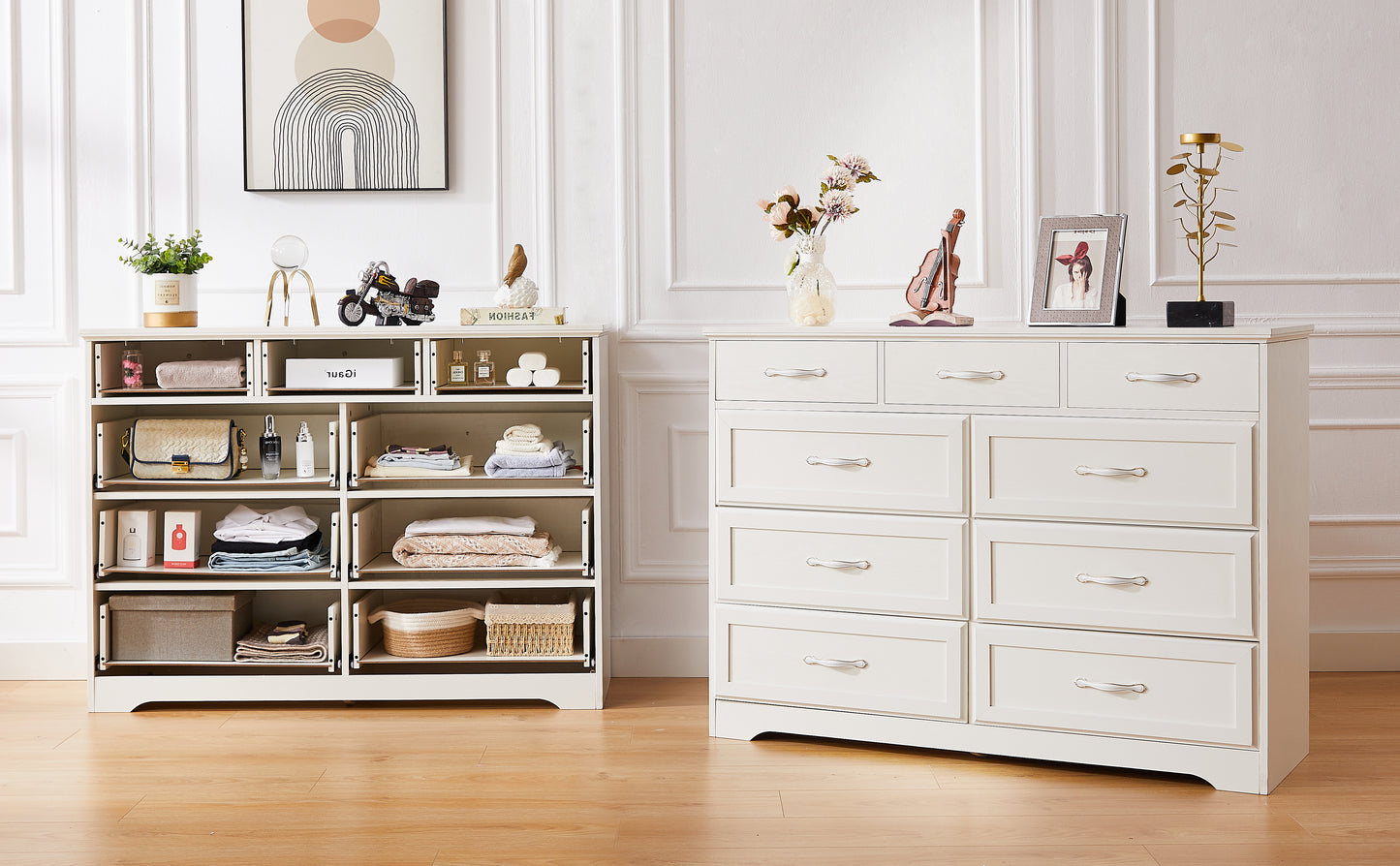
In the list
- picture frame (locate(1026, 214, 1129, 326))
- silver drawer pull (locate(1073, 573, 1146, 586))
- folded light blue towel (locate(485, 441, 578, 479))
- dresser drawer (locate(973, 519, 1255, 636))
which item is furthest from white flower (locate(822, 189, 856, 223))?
silver drawer pull (locate(1073, 573, 1146, 586))

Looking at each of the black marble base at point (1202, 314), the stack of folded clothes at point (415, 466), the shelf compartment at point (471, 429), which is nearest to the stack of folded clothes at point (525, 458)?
the stack of folded clothes at point (415, 466)

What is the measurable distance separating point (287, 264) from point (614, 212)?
3.21ft

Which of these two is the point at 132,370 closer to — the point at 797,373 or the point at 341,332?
the point at 341,332

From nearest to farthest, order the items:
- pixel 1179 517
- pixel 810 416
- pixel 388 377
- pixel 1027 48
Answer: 1. pixel 1179 517
2. pixel 810 416
3. pixel 388 377
4. pixel 1027 48

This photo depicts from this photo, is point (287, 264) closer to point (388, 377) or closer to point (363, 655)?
point (388, 377)

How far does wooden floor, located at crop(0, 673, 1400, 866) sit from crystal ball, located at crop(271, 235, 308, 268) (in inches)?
50.9

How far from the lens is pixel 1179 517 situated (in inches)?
100

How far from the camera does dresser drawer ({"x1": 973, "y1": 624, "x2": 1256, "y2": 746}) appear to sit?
8.26 feet

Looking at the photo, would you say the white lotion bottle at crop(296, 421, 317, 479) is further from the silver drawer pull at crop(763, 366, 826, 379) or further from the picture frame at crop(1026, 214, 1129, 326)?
the picture frame at crop(1026, 214, 1129, 326)

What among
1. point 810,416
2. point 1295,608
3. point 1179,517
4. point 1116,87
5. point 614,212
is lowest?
point 1295,608

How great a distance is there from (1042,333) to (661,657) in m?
1.59

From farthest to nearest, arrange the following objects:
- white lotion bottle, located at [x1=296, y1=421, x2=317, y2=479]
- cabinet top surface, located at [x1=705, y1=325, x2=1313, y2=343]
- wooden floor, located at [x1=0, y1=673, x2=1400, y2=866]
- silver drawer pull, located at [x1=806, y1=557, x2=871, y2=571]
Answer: white lotion bottle, located at [x1=296, y1=421, x2=317, y2=479] → silver drawer pull, located at [x1=806, y1=557, x2=871, y2=571] → cabinet top surface, located at [x1=705, y1=325, x2=1313, y2=343] → wooden floor, located at [x1=0, y1=673, x2=1400, y2=866]

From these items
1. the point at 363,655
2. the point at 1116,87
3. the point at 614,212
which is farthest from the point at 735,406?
the point at 1116,87

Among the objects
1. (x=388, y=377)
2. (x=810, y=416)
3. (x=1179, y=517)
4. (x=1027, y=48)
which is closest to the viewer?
(x=1179, y=517)
